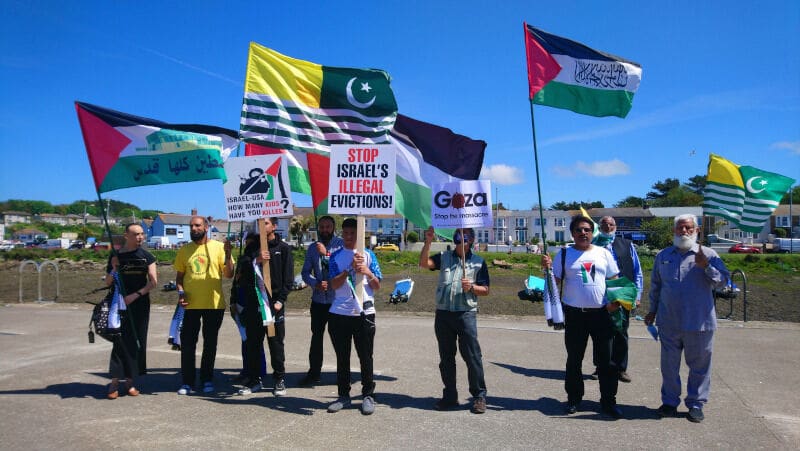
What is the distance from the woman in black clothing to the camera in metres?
5.92

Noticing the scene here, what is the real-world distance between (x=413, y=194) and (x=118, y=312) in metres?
3.96

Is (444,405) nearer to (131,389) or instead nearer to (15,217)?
(131,389)

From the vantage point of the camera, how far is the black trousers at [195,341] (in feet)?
20.0

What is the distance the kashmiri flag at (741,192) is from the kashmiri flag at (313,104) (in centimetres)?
622

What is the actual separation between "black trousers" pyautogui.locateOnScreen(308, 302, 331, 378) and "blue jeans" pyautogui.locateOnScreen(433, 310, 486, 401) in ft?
5.51

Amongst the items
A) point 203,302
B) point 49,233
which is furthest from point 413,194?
point 49,233

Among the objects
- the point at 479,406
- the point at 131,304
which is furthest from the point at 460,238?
the point at 131,304

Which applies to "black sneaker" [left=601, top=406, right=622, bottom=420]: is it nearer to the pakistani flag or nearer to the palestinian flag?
the pakistani flag

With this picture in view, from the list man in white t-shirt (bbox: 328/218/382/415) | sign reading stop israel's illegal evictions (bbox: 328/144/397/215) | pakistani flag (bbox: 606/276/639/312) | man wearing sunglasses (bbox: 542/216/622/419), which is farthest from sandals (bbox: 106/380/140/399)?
pakistani flag (bbox: 606/276/639/312)

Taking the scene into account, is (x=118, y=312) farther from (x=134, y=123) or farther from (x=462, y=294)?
(x=462, y=294)

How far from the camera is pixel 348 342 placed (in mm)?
5586

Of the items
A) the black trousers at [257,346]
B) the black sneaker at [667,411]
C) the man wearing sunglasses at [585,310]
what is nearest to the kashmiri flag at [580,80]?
the man wearing sunglasses at [585,310]

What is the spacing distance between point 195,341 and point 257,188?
1.98 meters

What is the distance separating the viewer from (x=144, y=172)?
6738 mm
